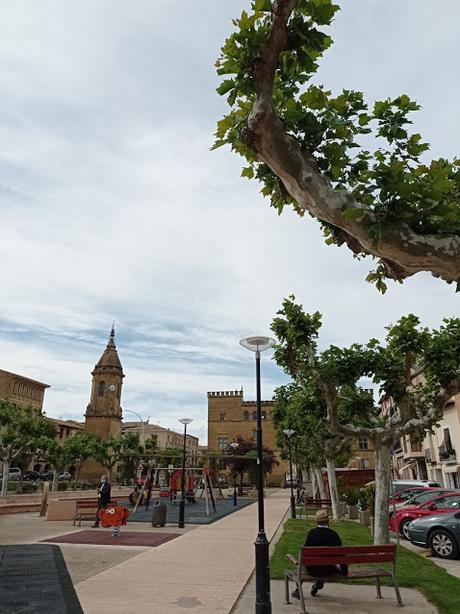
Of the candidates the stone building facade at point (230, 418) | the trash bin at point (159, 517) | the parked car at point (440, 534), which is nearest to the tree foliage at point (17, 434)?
the trash bin at point (159, 517)

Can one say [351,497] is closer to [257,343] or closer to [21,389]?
[257,343]

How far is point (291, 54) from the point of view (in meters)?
5.10

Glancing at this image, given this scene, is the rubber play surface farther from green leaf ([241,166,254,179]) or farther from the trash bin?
green leaf ([241,166,254,179])

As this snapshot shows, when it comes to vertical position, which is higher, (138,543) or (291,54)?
(291,54)

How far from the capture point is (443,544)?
1188cm

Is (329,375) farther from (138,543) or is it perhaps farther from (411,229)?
(411,229)

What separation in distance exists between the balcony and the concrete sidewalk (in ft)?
80.0

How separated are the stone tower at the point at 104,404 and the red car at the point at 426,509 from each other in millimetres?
61882

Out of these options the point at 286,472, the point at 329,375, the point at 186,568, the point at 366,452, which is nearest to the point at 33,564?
the point at 186,568

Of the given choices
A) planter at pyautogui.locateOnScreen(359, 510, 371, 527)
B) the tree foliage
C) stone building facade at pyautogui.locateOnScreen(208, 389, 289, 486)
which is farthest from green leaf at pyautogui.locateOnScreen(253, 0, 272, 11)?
stone building facade at pyautogui.locateOnScreen(208, 389, 289, 486)

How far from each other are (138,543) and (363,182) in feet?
40.0

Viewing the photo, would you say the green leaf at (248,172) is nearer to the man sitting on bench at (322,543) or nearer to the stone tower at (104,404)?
the man sitting on bench at (322,543)

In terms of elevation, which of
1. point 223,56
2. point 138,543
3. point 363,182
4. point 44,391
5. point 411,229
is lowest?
point 138,543

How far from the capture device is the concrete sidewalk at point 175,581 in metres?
6.75
